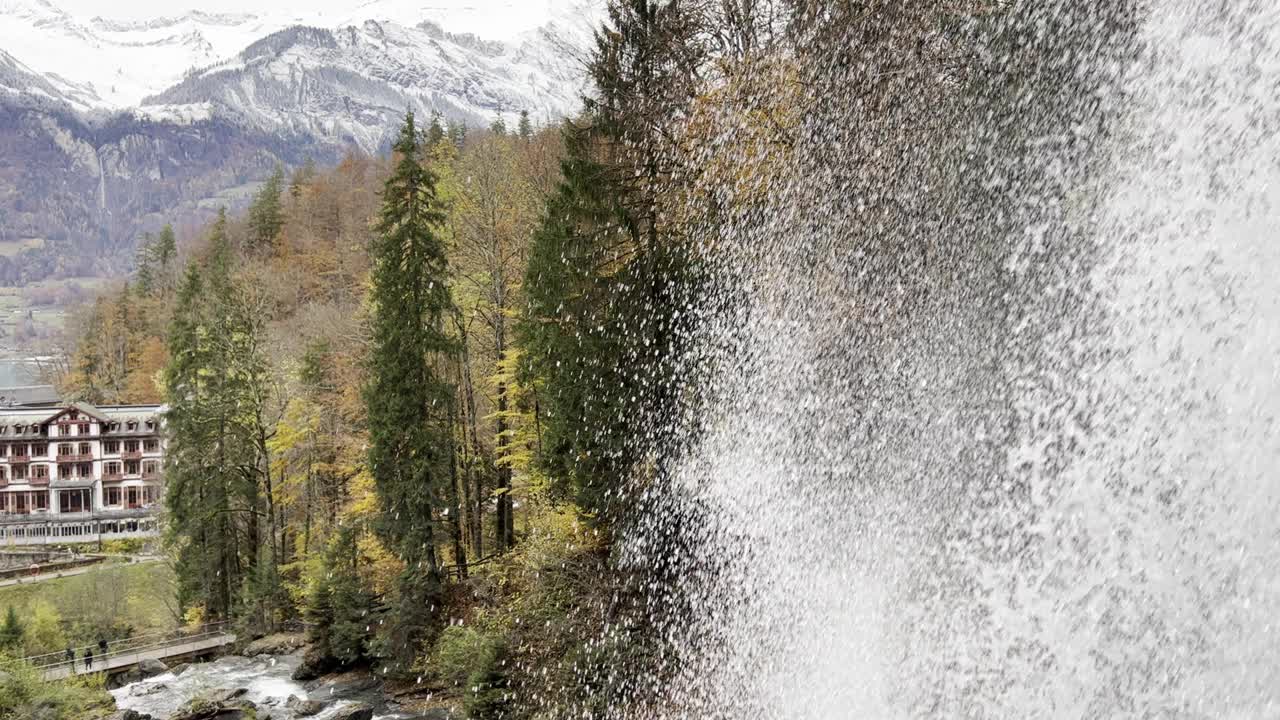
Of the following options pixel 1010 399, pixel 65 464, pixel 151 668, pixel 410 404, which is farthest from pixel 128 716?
pixel 65 464

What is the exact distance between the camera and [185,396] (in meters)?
35.3

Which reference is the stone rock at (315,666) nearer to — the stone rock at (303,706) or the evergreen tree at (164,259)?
the stone rock at (303,706)

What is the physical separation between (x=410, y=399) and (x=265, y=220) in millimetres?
52552

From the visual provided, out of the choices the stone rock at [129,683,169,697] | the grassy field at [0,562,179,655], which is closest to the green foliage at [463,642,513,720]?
the stone rock at [129,683,169,697]

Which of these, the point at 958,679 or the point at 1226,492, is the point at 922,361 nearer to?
the point at 958,679

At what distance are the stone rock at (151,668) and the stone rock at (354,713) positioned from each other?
10934 mm

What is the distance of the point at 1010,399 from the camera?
10711mm

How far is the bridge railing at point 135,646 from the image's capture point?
90.8 feet

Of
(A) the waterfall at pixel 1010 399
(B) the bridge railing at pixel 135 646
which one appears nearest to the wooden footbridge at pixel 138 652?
(B) the bridge railing at pixel 135 646

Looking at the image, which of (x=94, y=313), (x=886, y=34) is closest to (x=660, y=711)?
(x=886, y=34)

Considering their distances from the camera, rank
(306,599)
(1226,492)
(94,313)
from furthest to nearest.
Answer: (94,313) < (306,599) < (1226,492)

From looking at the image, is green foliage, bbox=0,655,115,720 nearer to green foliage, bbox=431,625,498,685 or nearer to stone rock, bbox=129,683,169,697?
stone rock, bbox=129,683,169,697

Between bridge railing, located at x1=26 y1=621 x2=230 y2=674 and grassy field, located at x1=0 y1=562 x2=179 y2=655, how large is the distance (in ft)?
7.06

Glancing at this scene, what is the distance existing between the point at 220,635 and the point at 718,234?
2385 cm
